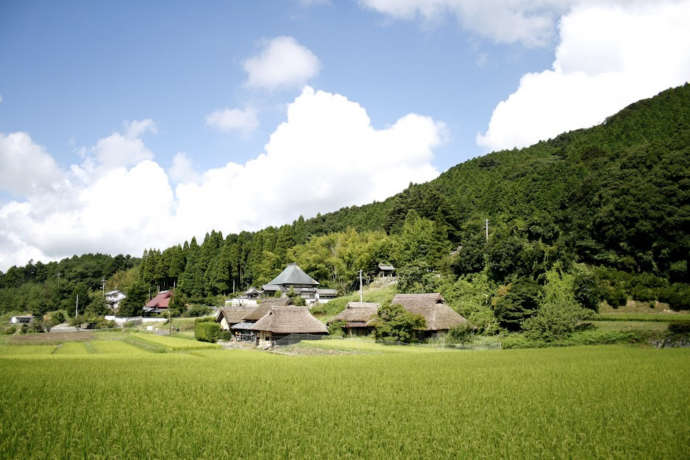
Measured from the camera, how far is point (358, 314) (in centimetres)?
3431

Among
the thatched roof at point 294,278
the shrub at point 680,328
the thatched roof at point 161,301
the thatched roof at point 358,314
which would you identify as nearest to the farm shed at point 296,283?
the thatched roof at point 294,278

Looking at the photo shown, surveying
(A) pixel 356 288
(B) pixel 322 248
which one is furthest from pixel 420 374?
(B) pixel 322 248

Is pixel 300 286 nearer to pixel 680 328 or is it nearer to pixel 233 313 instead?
pixel 233 313

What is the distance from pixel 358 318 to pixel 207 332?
1285 cm

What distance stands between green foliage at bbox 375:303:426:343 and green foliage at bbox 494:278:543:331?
5.13 meters

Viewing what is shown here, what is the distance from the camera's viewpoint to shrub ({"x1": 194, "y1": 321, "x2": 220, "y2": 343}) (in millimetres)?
36656

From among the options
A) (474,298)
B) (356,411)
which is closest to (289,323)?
(474,298)

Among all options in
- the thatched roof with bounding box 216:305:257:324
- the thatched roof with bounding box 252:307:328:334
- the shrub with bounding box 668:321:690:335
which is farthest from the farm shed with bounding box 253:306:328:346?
the shrub with bounding box 668:321:690:335

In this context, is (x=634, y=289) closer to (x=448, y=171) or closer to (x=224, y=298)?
(x=224, y=298)

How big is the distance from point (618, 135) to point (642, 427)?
57580 millimetres

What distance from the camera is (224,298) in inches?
2298

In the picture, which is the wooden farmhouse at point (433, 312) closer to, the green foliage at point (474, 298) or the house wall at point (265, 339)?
the green foliage at point (474, 298)

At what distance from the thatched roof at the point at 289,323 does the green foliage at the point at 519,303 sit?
504 inches

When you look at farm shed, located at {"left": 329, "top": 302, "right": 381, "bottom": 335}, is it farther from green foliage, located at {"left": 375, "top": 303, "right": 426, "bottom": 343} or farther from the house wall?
the house wall
